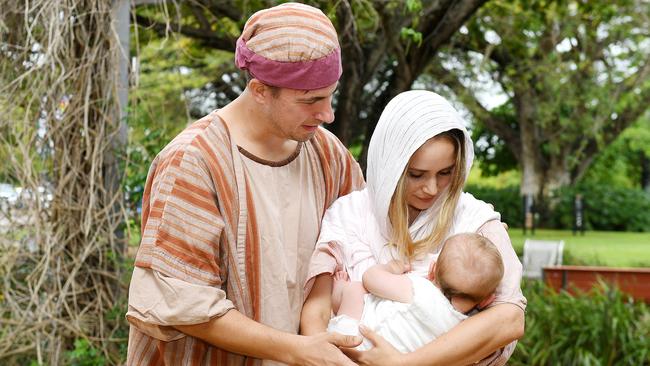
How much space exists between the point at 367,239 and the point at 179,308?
0.53 meters

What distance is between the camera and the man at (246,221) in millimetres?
2020

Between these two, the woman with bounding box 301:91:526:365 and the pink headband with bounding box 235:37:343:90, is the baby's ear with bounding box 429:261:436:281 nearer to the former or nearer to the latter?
the woman with bounding box 301:91:526:365

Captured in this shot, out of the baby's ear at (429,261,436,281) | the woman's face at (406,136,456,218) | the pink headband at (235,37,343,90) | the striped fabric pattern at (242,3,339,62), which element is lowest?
the baby's ear at (429,261,436,281)

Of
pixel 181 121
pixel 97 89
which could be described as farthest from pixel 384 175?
pixel 181 121

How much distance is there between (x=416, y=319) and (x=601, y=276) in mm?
5976

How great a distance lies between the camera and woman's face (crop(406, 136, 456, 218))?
6.93 feet

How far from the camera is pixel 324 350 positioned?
1.99m

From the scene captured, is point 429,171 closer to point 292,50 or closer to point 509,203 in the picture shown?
point 292,50

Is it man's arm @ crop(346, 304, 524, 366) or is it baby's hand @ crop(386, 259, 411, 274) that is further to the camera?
baby's hand @ crop(386, 259, 411, 274)

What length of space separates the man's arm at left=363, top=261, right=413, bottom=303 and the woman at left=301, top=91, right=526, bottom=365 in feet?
0.13

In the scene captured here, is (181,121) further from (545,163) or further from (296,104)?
(545,163)

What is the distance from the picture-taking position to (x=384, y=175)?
2.15 metres

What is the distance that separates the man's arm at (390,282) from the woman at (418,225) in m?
0.04

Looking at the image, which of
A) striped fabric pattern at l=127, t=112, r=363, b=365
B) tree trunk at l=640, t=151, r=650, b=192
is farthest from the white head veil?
tree trunk at l=640, t=151, r=650, b=192
